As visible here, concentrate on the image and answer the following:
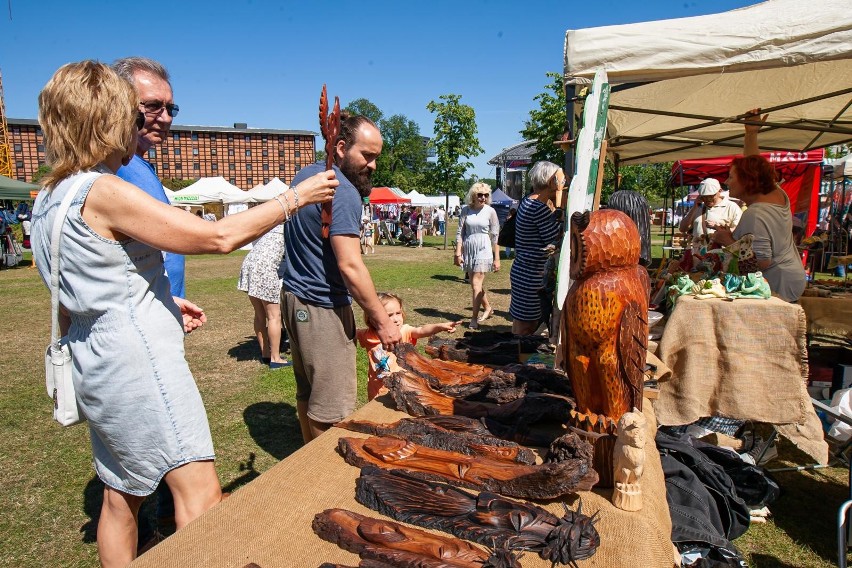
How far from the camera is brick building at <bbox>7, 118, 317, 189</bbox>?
58656mm

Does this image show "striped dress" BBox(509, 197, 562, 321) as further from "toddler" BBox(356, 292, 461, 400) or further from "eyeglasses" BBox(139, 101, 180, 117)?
"eyeglasses" BBox(139, 101, 180, 117)

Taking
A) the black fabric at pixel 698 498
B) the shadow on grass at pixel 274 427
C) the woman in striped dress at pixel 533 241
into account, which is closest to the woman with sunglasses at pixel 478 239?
the woman in striped dress at pixel 533 241

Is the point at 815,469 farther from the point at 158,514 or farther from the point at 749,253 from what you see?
the point at 158,514

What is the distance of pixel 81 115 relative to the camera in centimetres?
138

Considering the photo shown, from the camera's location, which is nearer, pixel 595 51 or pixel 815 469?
pixel 595 51

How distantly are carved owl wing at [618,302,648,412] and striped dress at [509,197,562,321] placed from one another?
2.61m

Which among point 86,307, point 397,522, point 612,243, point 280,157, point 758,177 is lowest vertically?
point 397,522

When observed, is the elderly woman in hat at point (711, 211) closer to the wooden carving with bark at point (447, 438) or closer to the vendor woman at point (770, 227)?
the vendor woman at point (770, 227)

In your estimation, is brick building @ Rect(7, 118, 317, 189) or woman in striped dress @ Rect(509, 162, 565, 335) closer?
woman in striped dress @ Rect(509, 162, 565, 335)

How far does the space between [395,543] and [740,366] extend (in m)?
2.41

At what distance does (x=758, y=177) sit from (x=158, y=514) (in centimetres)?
410

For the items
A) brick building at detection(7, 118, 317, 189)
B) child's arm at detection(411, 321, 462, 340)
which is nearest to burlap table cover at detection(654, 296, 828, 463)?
child's arm at detection(411, 321, 462, 340)

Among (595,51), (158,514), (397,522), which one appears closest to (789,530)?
(397,522)

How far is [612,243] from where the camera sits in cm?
161
